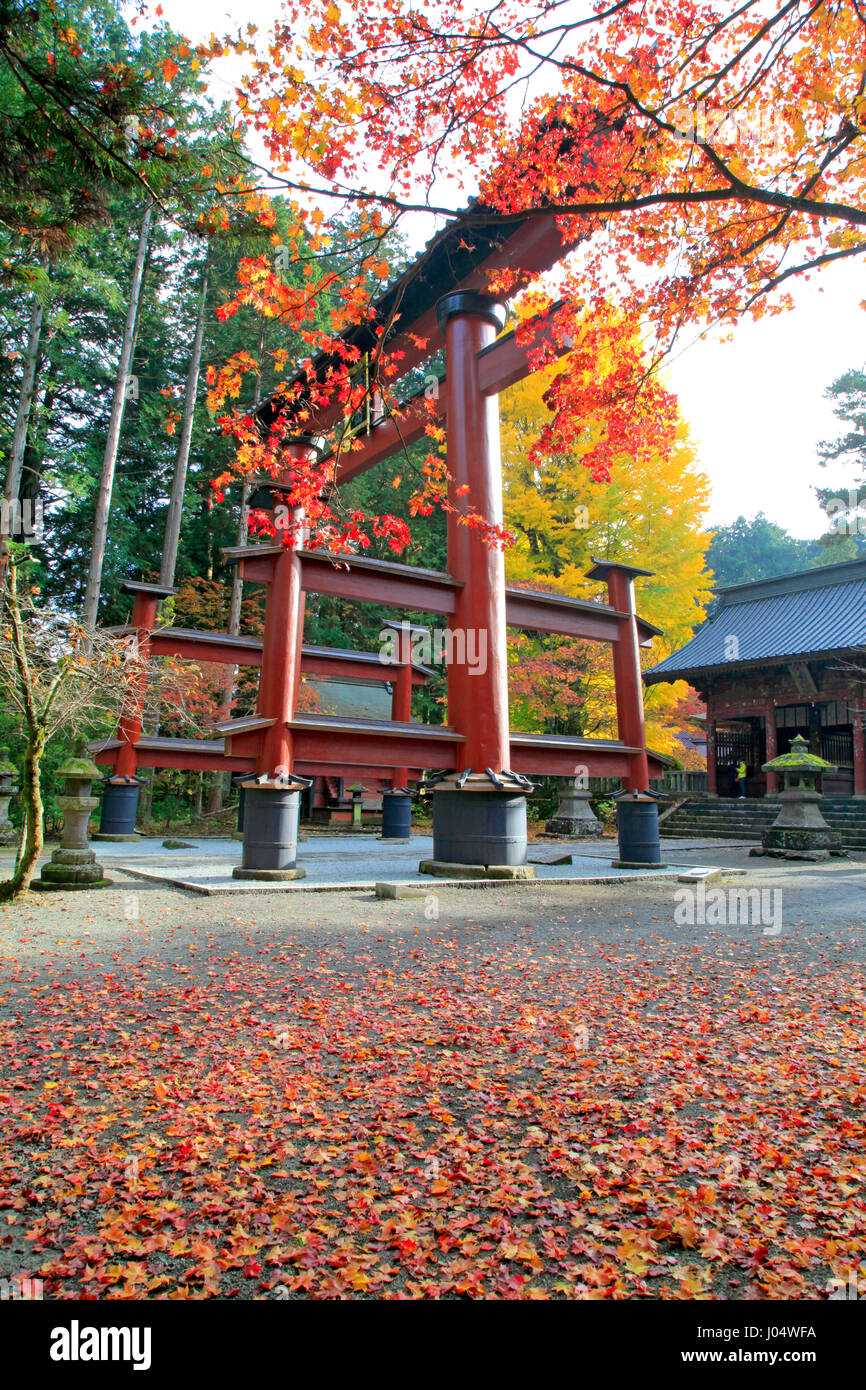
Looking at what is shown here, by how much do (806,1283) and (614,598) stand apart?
9.97m

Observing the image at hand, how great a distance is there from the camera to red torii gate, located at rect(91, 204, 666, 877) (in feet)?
27.2

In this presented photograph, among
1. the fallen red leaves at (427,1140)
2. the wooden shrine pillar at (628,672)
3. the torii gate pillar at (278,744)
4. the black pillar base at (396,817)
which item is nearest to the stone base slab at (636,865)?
the wooden shrine pillar at (628,672)

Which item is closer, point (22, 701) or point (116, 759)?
point (22, 701)

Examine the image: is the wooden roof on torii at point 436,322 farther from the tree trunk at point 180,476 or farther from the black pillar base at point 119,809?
the tree trunk at point 180,476

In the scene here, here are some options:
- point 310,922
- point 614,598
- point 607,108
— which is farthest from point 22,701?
point 614,598

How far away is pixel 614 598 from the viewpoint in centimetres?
1111

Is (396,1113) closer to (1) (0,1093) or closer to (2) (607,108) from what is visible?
(1) (0,1093)

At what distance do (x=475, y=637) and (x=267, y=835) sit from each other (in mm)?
3500

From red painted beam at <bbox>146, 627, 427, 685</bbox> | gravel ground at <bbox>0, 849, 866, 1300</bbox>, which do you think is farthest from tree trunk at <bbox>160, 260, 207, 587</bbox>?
gravel ground at <bbox>0, 849, 866, 1300</bbox>

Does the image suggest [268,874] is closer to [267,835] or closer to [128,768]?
[267,835]

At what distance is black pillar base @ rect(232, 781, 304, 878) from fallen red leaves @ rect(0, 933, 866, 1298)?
157 inches

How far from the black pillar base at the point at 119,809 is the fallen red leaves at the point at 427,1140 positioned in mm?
9588

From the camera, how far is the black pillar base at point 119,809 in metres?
13.3

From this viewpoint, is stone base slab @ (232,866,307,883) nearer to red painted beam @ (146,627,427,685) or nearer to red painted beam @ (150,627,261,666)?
red painted beam @ (146,627,427,685)
